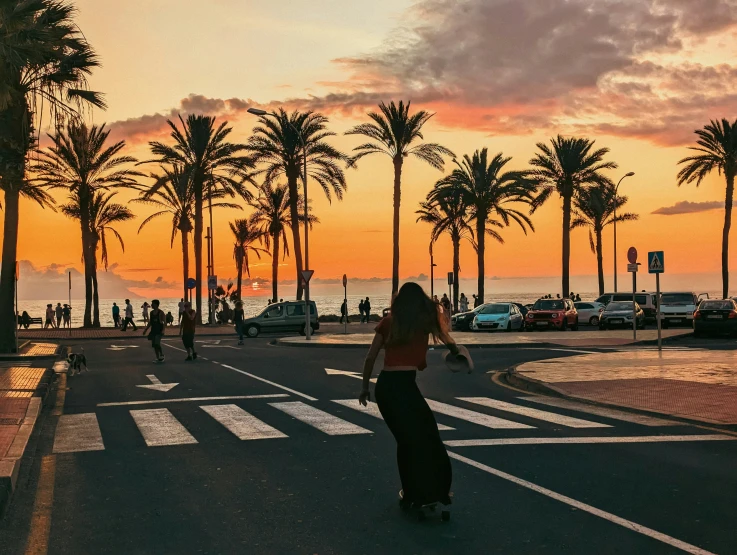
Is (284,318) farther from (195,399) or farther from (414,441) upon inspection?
(414,441)

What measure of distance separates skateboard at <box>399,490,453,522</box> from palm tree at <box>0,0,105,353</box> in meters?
14.6

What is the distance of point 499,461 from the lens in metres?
8.84

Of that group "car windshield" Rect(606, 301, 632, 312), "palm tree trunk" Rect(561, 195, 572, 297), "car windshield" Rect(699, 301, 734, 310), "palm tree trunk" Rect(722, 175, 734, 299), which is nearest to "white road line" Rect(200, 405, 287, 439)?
"car windshield" Rect(699, 301, 734, 310)

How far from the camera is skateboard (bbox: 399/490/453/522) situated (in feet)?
21.0

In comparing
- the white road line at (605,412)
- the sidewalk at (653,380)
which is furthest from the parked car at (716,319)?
the white road line at (605,412)

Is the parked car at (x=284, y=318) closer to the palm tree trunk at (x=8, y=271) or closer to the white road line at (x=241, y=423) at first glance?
the palm tree trunk at (x=8, y=271)

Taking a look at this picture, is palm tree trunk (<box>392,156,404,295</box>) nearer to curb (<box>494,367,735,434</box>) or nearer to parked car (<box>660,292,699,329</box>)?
parked car (<box>660,292,699,329</box>)

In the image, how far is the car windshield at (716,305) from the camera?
115 feet

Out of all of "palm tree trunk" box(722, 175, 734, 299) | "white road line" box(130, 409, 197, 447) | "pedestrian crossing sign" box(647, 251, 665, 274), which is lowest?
"white road line" box(130, 409, 197, 447)

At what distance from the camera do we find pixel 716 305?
1391 inches

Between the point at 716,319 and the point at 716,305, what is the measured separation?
1021 millimetres

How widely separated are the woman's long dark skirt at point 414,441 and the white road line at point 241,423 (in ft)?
14.4

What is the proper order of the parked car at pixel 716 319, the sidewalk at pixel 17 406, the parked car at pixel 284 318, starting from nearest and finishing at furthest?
the sidewalk at pixel 17 406, the parked car at pixel 716 319, the parked car at pixel 284 318

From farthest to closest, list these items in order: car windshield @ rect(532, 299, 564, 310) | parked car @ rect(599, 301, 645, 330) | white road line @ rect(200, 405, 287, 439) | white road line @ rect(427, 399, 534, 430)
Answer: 1. parked car @ rect(599, 301, 645, 330)
2. car windshield @ rect(532, 299, 564, 310)
3. white road line @ rect(427, 399, 534, 430)
4. white road line @ rect(200, 405, 287, 439)
